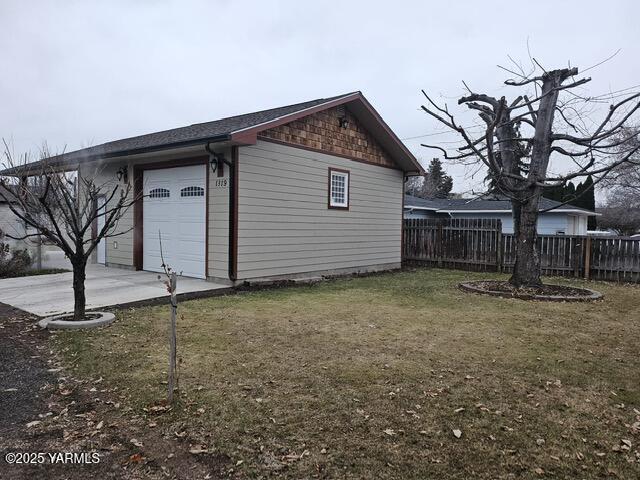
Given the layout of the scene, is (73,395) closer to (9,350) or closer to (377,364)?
(9,350)

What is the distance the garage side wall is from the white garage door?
113cm

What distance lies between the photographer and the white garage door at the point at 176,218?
969cm

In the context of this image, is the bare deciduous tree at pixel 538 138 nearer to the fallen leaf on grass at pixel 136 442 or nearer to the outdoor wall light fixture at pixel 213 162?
the outdoor wall light fixture at pixel 213 162

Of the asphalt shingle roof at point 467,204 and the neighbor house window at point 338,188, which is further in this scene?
the asphalt shingle roof at point 467,204

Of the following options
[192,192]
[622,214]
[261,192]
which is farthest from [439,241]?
[622,214]

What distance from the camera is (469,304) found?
25.6 ft

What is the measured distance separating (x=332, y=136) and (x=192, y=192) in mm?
3759

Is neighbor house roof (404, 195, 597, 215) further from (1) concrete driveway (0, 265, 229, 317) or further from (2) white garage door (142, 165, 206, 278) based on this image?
(1) concrete driveway (0, 265, 229, 317)

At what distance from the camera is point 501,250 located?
43.6 ft

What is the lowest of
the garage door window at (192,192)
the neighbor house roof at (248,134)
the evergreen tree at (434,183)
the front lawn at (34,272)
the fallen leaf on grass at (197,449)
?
the fallen leaf on grass at (197,449)

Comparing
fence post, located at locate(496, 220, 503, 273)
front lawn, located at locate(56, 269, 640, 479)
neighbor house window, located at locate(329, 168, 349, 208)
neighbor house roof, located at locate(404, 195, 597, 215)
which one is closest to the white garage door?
front lawn, located at locate(56, 269, 640, 479)

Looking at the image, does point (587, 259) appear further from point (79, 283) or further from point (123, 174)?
point (123, 174)

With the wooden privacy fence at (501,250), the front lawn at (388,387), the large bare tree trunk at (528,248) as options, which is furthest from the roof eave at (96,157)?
the wooden privacy fence at (501,250)

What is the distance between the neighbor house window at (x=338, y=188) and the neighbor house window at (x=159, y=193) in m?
3.96
